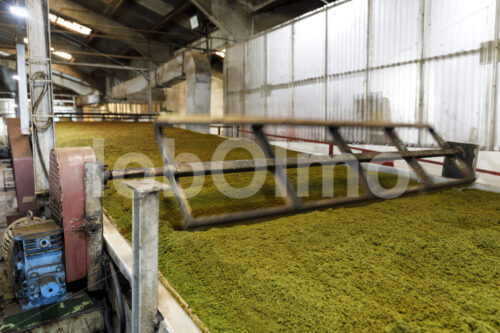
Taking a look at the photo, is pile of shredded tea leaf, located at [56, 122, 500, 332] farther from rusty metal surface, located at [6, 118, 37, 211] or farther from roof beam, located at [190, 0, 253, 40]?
roof beam, located at [190, 0, 253, 40]

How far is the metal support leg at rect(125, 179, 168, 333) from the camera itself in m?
1.21

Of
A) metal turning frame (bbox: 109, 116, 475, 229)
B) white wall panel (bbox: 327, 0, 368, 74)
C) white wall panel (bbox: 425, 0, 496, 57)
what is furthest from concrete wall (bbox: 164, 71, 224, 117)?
metal turning frame (bbox: 109, 116, 475, 229)

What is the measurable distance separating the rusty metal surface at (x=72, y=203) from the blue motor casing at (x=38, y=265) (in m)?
0.08

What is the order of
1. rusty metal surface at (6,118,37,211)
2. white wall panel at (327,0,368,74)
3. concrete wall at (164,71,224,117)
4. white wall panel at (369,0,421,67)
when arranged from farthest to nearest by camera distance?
concrete wall at (164,71,224,117) < white wall panel at (327,0,368,74) < white wall panel at (369,0,421,67) < rusty metal surface at (6,118,37,211)

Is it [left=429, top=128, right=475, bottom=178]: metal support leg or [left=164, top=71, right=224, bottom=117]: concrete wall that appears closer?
[left=429, top=128, right=475, bottom=178]: metal support leg

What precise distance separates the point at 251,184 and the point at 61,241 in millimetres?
1865

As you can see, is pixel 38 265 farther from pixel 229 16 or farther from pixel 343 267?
pixel 229 16

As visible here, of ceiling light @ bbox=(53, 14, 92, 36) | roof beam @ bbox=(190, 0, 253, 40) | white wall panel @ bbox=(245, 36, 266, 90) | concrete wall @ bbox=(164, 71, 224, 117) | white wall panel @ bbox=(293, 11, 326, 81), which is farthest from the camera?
concrete wall @ bbox=(164, 71, 224, 117)

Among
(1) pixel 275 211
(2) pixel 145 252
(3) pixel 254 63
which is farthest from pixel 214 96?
(2) pixel 145 252

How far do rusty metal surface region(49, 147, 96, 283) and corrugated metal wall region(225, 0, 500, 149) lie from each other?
5.92 metres

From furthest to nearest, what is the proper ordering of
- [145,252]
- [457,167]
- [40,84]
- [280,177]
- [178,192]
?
[457,167] → [40,84] → [280,177] → [178,192] → [145,252]

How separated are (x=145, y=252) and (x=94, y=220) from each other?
95cm

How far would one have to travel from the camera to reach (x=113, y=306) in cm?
193

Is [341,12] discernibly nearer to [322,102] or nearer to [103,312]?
[322,102]
